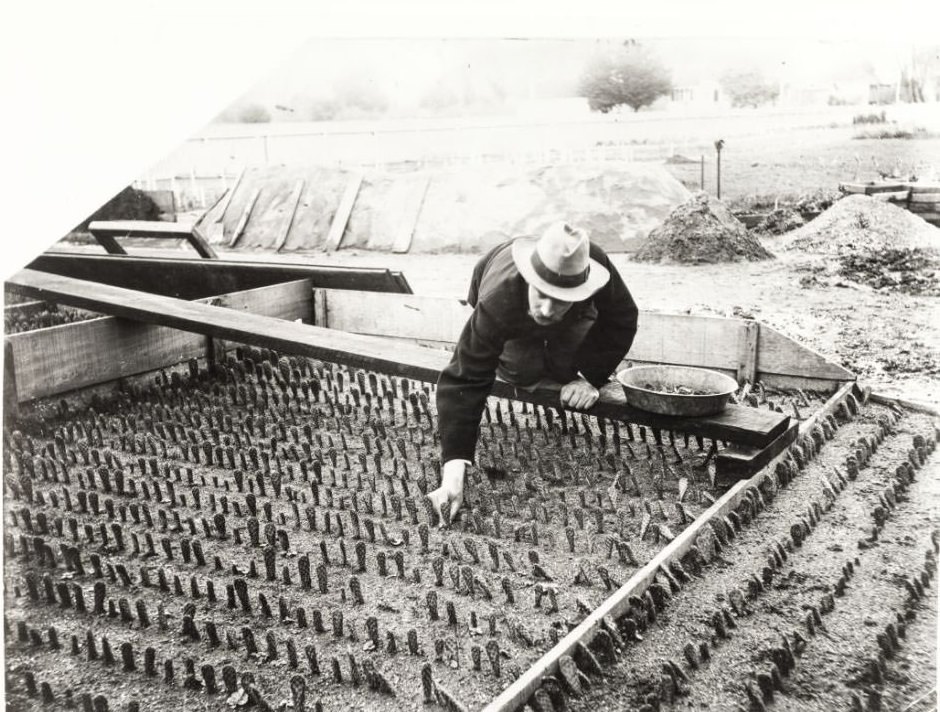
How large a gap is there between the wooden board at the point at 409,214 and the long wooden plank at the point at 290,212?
248 cm

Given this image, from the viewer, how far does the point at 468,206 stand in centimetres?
923

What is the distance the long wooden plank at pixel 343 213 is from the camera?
11.8m

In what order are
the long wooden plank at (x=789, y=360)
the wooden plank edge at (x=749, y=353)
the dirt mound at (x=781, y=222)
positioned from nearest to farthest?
the long wooden plank at (x=789, y=360) < the wooden plank edge at (x=749, y=353) < the dirt mound at (x=781, y=222)

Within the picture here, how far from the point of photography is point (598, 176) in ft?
29.2

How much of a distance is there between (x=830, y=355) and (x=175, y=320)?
4.82 meters

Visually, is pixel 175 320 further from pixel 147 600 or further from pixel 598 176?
pixel 598 176

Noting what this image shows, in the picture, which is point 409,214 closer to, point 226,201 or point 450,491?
point 226,201

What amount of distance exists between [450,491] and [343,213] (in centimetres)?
880

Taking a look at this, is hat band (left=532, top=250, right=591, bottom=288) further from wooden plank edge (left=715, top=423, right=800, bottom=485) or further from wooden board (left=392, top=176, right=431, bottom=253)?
wooden board (left=392, top=176, right=431, bottom=253)

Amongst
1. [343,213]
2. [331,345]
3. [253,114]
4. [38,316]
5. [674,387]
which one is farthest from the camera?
[343,213]

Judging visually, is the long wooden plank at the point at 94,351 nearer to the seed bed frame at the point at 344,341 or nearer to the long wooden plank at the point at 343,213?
the seed bed frame at the point at 344,341

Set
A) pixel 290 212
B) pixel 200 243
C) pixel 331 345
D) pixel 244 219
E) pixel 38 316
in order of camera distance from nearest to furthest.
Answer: pixel 331 345
pixel 38 316
pixel 200 243
pixel 290 212
pixel 244 219

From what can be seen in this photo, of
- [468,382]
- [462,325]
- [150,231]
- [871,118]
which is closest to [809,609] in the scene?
[468,382]

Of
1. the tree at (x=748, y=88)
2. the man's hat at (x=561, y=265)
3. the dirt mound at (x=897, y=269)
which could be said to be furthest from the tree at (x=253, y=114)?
the dirt mound at (x=897, y=269)
